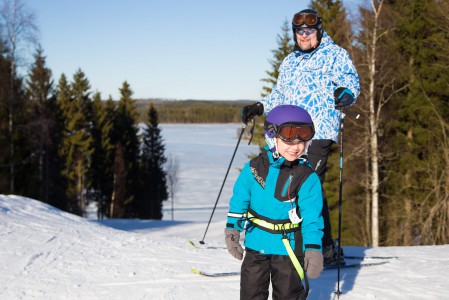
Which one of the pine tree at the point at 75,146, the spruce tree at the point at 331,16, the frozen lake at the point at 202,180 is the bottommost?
the frozen lake at the point at 202,180

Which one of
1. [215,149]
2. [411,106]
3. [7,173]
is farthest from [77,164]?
[215,149]

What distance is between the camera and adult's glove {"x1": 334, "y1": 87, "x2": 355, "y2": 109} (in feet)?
11.6

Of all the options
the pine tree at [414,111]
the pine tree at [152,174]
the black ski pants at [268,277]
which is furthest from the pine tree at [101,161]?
the black ski pants at [268,277]

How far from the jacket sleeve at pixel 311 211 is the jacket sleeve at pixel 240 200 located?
12.1 inches

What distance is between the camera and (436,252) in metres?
5.22

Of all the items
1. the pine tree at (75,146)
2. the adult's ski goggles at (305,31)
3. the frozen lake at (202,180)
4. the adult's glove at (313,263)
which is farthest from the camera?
the frozen lake at (202,180)

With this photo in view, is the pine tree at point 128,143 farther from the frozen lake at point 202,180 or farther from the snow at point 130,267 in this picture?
the snow at point 130,267

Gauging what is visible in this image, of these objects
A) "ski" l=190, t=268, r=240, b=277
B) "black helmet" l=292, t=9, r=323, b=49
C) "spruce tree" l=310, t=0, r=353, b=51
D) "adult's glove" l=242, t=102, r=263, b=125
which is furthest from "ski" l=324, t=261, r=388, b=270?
"spruce tree" l=310, t=0, r=353, b=51

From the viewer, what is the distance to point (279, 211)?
2518 mm

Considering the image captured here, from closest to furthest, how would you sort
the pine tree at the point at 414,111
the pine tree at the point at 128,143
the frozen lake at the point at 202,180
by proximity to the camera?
the pine tree at the point at 414,111
the frozen lake at the point at 202,180
the pine tree at the point at 128,143

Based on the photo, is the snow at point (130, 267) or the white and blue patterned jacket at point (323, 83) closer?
the snow at point (130, 267)

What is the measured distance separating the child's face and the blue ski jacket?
0.04 meters

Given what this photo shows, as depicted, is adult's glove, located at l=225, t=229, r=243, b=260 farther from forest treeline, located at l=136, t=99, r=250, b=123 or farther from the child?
forest treeline, located at l=136, t=99, r=250, b=123

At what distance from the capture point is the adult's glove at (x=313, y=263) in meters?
2.32
